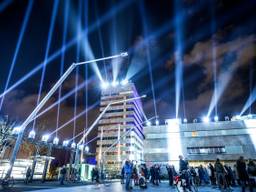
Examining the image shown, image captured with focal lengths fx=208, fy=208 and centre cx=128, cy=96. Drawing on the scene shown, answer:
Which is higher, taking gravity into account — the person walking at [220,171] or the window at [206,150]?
the window at [206,150]

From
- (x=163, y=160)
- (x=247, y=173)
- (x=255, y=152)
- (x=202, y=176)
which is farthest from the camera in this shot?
(x=163, y=160)

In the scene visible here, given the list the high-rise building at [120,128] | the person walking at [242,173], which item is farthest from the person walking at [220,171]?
the high-rise building at [120,128]

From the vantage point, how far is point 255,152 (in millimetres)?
53031

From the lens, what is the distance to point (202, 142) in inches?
2251

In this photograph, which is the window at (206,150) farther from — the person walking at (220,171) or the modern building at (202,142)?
the person walking at (220,171)

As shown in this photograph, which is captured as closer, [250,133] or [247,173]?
[247,173]

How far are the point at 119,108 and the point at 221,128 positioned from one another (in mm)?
77601

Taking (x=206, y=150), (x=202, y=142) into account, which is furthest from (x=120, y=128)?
(x=206, y=150)

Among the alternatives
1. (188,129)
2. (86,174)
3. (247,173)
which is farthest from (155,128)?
(247,173)

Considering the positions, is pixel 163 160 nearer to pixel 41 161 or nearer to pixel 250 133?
pixel 250 133

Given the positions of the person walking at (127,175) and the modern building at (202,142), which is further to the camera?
the modern building at (202,142)

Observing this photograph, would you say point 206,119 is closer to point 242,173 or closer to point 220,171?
point 220,171

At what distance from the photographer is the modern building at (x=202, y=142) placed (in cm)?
5472

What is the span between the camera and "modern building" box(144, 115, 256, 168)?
5472 cm
